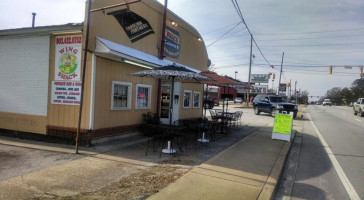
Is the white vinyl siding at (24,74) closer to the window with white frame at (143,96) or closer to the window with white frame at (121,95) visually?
the window with white frame at (121,95)

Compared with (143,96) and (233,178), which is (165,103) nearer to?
(143,96)

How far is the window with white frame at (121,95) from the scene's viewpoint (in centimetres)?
874

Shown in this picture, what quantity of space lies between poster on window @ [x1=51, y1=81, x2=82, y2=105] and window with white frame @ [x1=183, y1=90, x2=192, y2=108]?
6936 millimetres

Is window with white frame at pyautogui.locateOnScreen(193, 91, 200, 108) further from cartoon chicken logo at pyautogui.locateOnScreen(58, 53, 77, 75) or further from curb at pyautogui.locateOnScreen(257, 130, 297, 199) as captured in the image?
cartoon chicken logo at pyautogui.locateOnScreen(58, 53, 77, 75)

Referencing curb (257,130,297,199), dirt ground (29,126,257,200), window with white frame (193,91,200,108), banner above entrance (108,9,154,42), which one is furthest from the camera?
window with white frame (193,91,200,108)

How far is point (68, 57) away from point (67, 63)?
0.63 ft

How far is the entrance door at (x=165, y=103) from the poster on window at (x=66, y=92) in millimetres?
4744

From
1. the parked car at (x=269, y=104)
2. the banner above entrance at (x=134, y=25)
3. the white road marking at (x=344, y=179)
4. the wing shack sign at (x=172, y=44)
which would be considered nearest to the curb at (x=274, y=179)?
the white road marking at (x=344, y=179)

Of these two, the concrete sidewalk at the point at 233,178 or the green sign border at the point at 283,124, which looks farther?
the green sign border at the point at 283,124

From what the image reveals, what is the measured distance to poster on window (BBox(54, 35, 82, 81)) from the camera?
779 cm

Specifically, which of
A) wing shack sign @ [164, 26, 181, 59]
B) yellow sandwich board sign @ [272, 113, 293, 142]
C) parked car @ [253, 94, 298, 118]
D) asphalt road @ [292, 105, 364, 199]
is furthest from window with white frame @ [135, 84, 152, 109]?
parked car @ [253, 94, 298, 118]

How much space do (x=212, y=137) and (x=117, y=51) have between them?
504cm

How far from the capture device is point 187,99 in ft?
47.1

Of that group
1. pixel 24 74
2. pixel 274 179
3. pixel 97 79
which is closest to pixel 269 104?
pixel 97 79
